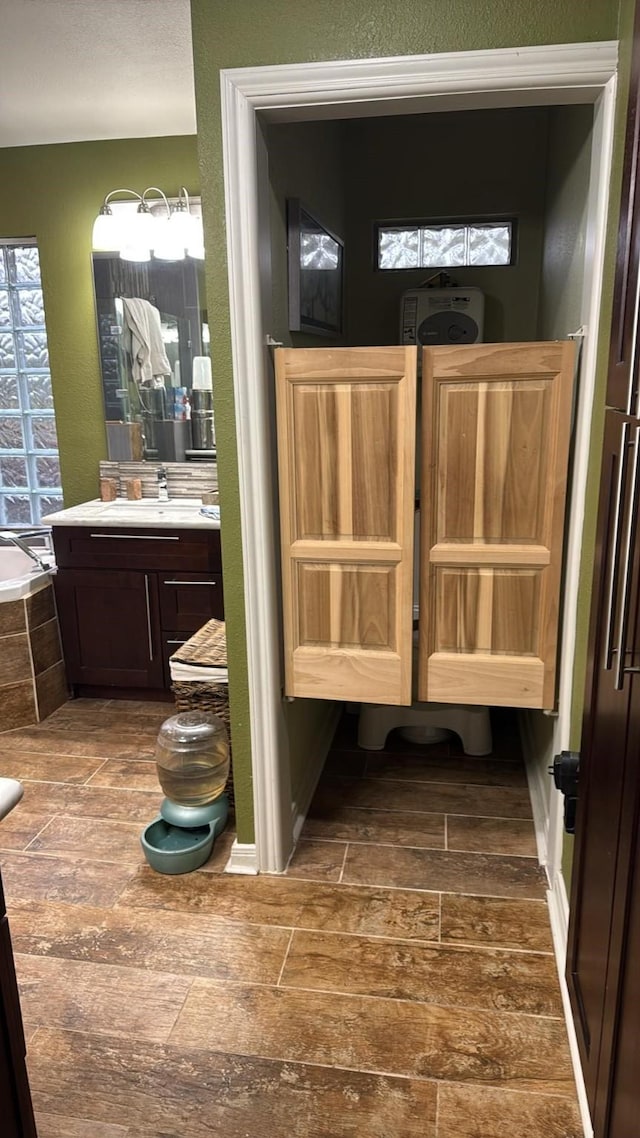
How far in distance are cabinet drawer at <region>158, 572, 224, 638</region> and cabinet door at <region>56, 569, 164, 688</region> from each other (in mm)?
51

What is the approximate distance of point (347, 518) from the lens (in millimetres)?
2152

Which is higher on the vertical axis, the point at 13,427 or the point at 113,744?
the point at 13,427

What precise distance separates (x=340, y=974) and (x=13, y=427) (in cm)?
316

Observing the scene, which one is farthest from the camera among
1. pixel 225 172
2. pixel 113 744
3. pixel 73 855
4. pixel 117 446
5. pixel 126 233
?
pixel 117 446

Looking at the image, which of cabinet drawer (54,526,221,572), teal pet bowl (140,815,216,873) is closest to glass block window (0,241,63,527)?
cabinet drawer (54,526,221,572)

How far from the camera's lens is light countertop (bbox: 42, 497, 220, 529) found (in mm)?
3270

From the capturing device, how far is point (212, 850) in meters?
2.48

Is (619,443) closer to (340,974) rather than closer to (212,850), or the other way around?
(340,974)

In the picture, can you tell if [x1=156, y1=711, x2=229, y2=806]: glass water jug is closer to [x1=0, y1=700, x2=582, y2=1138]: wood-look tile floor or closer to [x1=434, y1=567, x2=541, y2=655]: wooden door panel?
[x1=0, y1=700, x2=582, y2=1138]: wood-look tile floor

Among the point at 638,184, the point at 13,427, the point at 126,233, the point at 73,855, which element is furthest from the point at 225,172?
the point at 13,427

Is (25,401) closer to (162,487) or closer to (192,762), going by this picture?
(162,487)

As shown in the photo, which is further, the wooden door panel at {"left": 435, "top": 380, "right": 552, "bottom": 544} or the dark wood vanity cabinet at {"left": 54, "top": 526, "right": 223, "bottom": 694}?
the dark wood vanity cabinet at {"left": 54, "top": 526, "right": 223, "bottom": 694}

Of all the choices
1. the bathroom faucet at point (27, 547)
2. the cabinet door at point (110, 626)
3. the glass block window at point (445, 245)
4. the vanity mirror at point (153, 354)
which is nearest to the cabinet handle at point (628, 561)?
the cabinet door at point (110, 626)

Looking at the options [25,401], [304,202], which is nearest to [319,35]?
[304,202]
